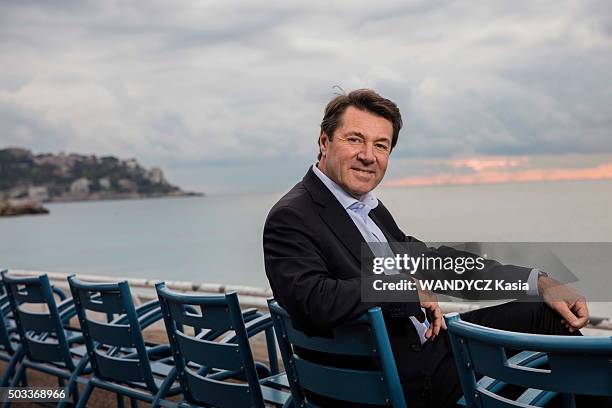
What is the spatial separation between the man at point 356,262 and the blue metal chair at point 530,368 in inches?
19.7

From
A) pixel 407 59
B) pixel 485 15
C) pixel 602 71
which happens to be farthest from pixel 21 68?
pixel 602 71

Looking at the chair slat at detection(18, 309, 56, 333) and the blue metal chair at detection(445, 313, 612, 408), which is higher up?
the blue metal chair at detection(445, 313, 612, 408)

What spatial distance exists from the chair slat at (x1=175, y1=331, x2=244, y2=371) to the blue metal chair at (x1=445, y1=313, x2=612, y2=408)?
993 millimetres

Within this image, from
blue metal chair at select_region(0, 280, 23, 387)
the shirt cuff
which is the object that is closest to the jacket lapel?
the shirt cuff

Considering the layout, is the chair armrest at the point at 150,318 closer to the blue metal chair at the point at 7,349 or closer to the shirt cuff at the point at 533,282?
the blue metal chair at the point at 7,349

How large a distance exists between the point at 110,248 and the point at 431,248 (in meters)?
65.2

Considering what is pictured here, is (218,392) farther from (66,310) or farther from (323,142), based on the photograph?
(66,310)

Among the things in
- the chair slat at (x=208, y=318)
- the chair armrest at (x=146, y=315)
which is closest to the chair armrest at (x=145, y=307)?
the chair armrest at (x=146, y=315)

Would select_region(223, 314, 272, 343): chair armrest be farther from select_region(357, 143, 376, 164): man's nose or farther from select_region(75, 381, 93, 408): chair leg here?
select_region(75, 381, 93, 408): chair leg

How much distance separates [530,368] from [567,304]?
1049 millimetres

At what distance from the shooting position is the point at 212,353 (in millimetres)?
2648

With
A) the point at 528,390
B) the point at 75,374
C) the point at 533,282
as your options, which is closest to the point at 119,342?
the point at 75,374

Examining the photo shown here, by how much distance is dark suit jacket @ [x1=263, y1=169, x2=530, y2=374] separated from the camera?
2230 millimetres

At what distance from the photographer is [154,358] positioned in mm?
3922
